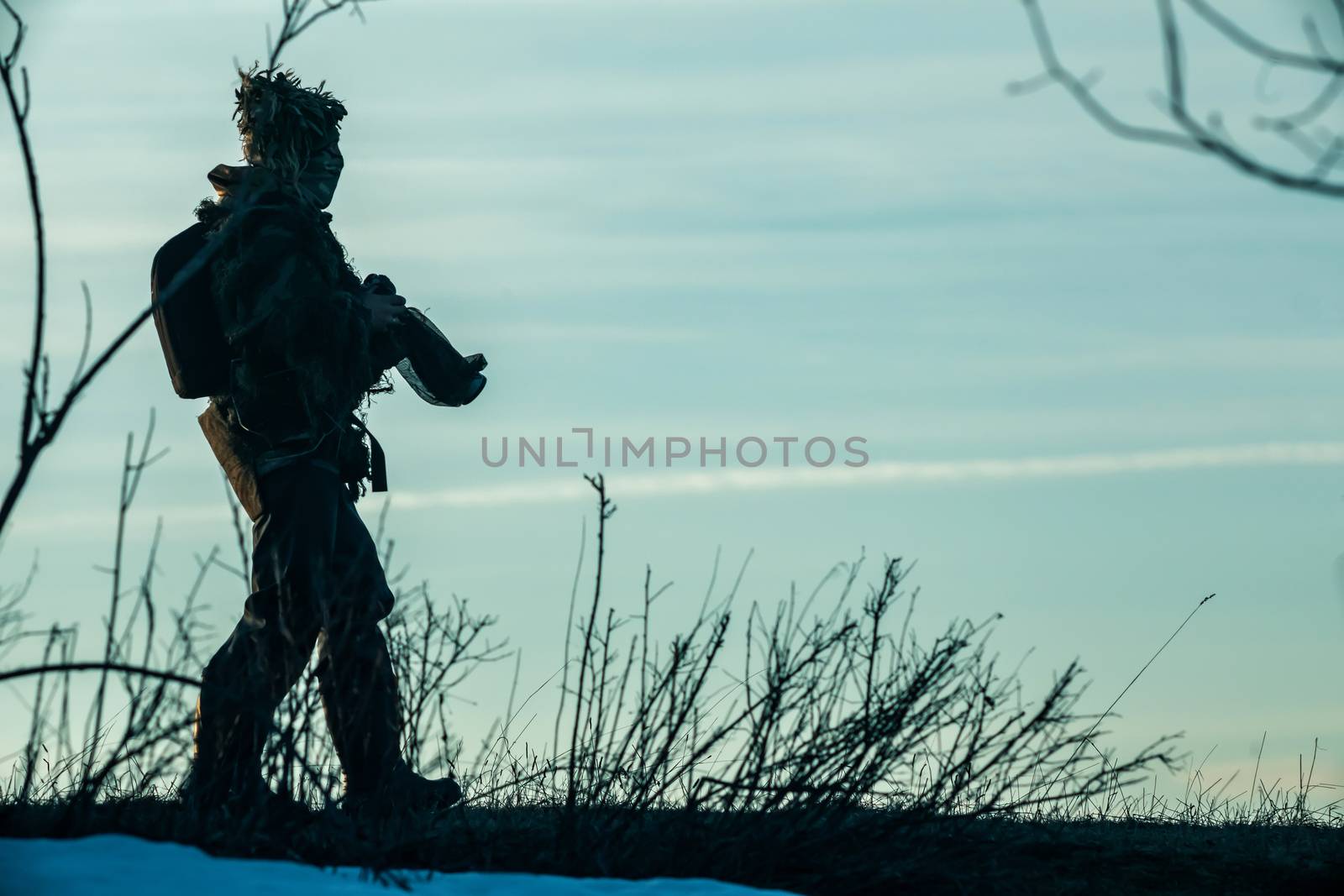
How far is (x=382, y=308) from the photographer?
18.1 ft

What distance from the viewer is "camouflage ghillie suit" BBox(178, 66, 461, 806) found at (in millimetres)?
4992

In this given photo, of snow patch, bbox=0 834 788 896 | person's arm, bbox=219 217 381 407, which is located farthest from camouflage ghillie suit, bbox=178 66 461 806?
snow patch, bbox=0 834 788 896

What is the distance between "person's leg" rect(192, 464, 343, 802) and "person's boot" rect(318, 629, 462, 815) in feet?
0.44

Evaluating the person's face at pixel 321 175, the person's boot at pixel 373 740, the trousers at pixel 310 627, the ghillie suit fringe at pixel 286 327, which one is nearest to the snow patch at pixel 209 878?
the person's boot at pixel 373 740

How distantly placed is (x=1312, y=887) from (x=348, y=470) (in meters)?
3.16

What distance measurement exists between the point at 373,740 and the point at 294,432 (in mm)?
965

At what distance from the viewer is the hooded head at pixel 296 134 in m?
5.27

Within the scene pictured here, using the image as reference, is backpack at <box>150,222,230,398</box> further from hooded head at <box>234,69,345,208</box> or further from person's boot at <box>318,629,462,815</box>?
person's boot at <box>318,629,462,815</box>

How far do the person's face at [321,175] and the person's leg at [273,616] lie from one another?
87 centimetres

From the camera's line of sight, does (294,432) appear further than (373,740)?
Yes

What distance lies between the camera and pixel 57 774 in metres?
4.68

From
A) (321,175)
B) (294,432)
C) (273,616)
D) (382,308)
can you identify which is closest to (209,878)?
(273,616)

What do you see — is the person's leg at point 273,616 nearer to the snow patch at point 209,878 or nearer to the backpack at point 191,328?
the backpack at point 191,328

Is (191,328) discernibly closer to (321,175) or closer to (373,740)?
(321,175)
